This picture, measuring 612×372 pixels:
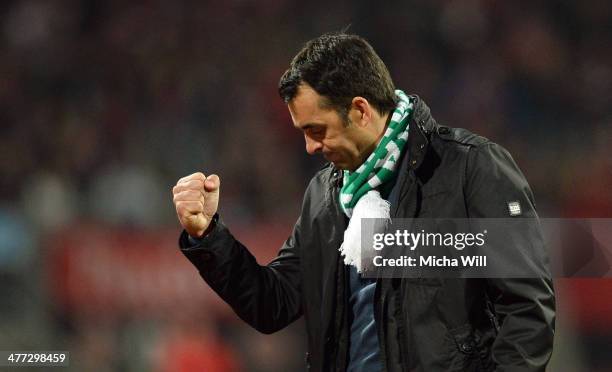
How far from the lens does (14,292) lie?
9.93ft

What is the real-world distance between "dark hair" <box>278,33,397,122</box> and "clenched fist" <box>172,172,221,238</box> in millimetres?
279

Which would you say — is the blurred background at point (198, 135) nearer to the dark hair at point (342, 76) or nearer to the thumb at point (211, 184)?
the thumb at point (211, 184)

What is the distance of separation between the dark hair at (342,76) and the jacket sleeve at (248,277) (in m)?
0.35

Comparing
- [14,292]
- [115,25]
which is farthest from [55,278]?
[115,25]

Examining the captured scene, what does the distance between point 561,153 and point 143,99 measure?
1.75 metres

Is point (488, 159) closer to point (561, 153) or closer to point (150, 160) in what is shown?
point (561, 153)

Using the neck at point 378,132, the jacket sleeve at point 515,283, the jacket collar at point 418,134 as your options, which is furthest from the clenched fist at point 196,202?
the jacket sleeve at point 515,283

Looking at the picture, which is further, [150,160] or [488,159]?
[150,160]

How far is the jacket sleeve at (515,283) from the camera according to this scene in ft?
4.70

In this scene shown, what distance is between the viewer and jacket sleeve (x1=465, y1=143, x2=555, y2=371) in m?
1.43

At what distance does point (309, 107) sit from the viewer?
170 centimetres

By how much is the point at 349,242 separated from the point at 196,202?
1.11ft

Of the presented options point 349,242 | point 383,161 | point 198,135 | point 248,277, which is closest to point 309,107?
point 383,161

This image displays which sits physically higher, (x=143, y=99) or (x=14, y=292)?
(x=143, y=99)
